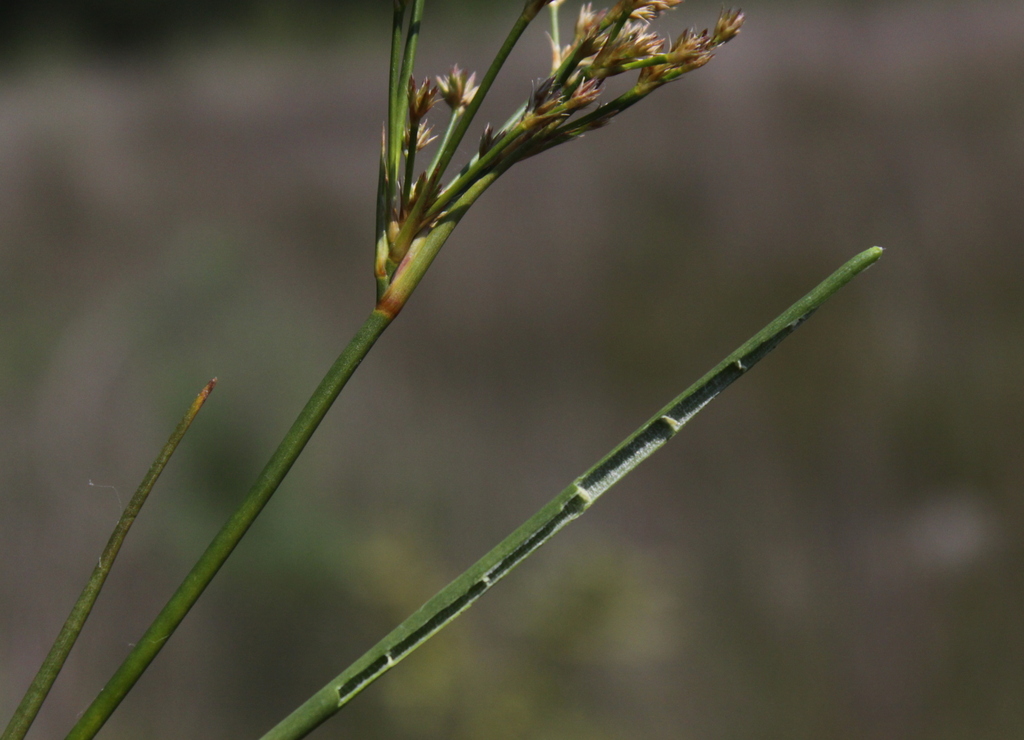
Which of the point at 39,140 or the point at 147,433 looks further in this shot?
the point at 39,140

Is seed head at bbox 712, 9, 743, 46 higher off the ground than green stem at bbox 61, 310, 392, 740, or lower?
higher

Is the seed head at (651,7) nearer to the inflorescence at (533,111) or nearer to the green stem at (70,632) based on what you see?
the inflorescence at (533,111)


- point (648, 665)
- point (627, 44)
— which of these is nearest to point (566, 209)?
point (648, 665)

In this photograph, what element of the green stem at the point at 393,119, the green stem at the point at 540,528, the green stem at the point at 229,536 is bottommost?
the green stem at the point at 540,528

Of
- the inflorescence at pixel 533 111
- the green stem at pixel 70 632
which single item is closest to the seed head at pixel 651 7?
the inflorescence at pixel 533 111

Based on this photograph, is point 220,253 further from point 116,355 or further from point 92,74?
point 92,74

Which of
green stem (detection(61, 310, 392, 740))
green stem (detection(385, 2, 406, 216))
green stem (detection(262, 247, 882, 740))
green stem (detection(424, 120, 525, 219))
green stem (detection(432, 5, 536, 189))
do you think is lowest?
green stem (detection(262, 247, 882, 740))

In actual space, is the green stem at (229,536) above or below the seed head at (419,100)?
below

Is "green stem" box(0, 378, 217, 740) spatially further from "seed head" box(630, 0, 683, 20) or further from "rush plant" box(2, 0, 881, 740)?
"seed head" box(630, 0, 683, 20)

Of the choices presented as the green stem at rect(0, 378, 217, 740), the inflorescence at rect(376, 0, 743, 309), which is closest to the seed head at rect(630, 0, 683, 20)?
the inflorescence at rect(376, 0, 743, 309)
